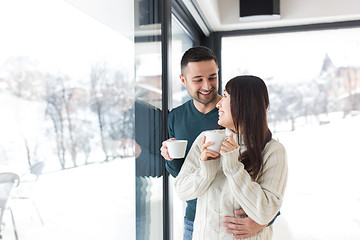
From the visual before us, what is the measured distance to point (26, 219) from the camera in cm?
93

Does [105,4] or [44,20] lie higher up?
[105,4]

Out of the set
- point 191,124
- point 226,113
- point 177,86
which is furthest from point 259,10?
point 226,113

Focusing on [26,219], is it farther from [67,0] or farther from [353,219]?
[353,219]

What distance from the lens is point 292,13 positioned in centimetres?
333

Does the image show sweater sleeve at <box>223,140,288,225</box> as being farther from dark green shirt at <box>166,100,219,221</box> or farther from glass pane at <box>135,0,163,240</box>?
glass pane at <box>135,0,163,240</box>

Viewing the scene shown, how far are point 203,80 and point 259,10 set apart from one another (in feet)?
5.84

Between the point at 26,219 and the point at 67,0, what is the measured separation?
2.07 feet

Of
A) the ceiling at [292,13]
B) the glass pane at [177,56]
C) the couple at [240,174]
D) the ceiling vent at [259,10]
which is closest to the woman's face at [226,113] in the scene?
the couple at [240,174]

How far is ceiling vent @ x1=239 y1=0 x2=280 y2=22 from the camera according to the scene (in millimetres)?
3186

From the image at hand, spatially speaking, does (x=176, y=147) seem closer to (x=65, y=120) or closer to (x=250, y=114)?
(x=250, y=114)

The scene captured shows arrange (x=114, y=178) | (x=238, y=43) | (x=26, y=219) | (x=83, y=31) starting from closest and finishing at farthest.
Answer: (x=26, y=219), (x=83, y=31), (x=114, y=178), (x=238, y=43)

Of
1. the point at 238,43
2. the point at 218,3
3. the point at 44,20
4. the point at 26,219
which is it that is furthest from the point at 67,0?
the point at 238,43

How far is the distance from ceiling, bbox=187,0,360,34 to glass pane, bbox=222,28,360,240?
8.9 inches

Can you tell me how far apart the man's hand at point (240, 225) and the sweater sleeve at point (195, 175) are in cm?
13
